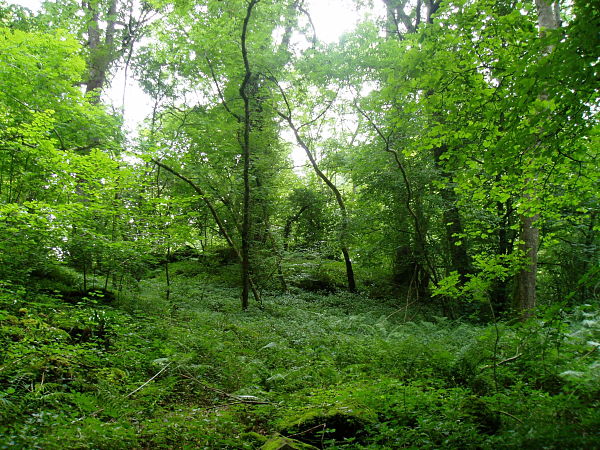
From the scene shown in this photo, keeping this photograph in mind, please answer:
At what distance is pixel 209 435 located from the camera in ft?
10.7

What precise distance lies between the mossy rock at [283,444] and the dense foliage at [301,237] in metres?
0.27

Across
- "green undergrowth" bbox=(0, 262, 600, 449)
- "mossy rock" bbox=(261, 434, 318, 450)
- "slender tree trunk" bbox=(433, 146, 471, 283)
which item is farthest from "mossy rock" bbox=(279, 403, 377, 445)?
"slender tree trunk" bbox=(433, 146, 471, 283)

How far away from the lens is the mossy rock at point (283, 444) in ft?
9.75

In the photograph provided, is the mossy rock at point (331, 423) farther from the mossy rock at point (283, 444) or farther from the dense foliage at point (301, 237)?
the mossy rock at point (283, 444)

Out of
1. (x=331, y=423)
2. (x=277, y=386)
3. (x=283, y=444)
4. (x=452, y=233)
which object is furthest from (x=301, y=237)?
(x=283, y=444)

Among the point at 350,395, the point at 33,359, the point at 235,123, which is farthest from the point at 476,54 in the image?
the point at 235,123

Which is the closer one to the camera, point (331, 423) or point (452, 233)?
point (331, 423)

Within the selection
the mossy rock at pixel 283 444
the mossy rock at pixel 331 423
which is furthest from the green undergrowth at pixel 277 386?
the mossy rock at pixel 283 444

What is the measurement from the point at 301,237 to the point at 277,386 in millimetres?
12410

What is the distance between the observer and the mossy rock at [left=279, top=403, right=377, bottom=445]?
3.45 m

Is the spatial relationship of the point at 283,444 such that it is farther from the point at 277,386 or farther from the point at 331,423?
the point at 277,386

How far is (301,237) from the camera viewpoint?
17219 millimetres

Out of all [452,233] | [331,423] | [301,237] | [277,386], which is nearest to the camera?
[331,423]

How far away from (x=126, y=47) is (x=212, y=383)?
52.8 feet
